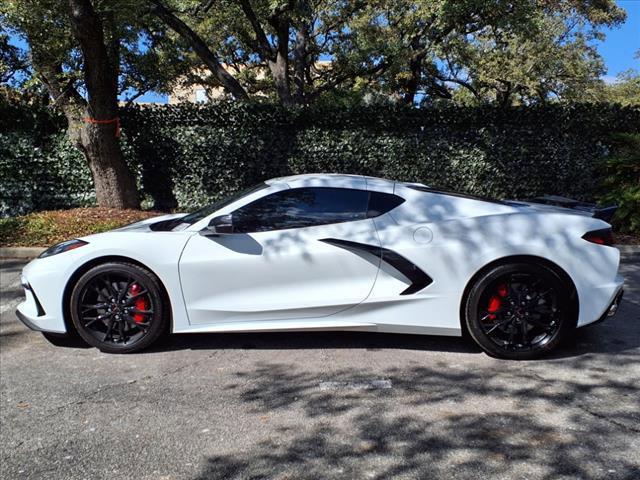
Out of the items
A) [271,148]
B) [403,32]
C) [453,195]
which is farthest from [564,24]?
[453,195]

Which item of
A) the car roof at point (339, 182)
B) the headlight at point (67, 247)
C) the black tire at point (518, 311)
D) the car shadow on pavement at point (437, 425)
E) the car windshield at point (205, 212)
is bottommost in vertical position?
the car shadow on pavement at point (437, 425)

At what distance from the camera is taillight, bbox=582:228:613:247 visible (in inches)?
153

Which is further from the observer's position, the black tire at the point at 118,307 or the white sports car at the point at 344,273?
the black tire at the point at 118,307

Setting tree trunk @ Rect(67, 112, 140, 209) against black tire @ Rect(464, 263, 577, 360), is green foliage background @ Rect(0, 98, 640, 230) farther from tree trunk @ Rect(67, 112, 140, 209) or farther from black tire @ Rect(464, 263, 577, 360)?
black tire @ Rect(464, 263, 577, 360)

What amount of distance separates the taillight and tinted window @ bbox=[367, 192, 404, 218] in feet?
4.59

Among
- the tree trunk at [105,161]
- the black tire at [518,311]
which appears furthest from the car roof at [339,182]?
the tree trunk at [105,161]

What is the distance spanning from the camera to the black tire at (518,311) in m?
3.84

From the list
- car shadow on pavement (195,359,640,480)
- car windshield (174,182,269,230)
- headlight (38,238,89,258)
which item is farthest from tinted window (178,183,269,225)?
car shadow on pavement (195,359,640,480)

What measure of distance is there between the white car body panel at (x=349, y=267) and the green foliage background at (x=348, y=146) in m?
7.15

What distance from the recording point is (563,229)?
12.8 feet

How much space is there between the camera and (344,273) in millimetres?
3930

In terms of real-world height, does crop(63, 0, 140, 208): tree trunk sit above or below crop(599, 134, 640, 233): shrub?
above

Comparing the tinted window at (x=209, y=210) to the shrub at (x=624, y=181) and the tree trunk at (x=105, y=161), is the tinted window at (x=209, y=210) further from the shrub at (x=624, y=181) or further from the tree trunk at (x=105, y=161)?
the shrub at (x=624, y=181)

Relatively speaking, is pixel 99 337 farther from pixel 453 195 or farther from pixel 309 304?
pixel 453 195
